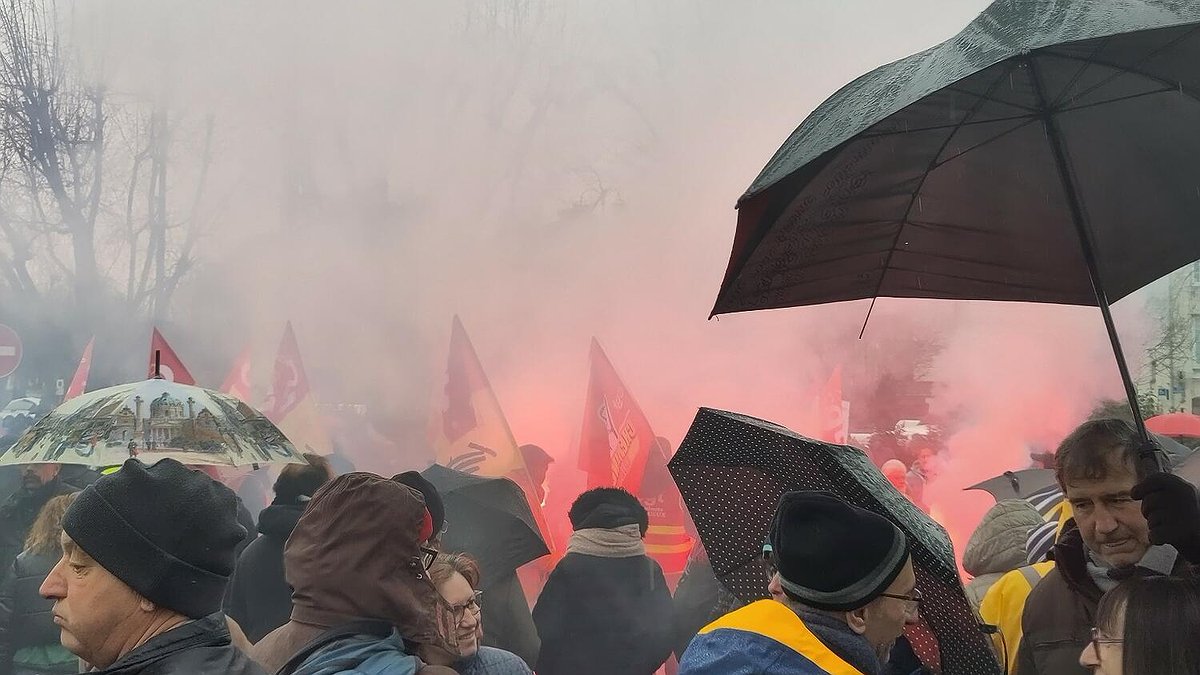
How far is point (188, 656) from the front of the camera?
1.32 metres

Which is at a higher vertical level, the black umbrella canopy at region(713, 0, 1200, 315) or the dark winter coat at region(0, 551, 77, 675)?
the black umbrella canopy at region(713, 0, 1200, 315)

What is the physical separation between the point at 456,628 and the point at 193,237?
8628mm

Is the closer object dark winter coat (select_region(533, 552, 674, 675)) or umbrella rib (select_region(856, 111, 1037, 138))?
umbrella rib (select_region(856, 111, 1037, 138))

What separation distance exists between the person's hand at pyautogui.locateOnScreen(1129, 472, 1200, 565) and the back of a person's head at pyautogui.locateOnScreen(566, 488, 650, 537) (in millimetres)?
1991

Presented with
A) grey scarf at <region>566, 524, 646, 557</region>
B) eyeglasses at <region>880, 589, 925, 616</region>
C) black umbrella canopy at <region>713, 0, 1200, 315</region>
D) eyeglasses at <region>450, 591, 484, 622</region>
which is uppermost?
black umbrella canopy at <region>713, 0, 1200, 315</region>

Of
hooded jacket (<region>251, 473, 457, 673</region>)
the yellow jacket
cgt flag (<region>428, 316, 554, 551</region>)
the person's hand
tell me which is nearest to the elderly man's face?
hooded jacket (<region>251, 473, 457, 673</region>)

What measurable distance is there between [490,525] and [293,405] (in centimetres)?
335

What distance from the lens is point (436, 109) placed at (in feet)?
30.8

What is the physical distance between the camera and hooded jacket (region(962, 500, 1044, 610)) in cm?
267

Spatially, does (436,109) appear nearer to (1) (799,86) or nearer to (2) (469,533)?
(1) (799,86)

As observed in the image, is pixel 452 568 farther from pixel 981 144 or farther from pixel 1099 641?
pixel 981 144

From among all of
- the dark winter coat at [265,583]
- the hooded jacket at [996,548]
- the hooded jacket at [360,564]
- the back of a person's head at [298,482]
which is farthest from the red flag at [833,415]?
the hooded jacket at [360,564]

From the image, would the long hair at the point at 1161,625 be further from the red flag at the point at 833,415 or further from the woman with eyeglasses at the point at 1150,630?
the red flag at the point at 833,415

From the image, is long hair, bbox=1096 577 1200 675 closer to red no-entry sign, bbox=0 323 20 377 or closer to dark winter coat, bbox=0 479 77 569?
dark winter coat, bbox=0 479 77 569
